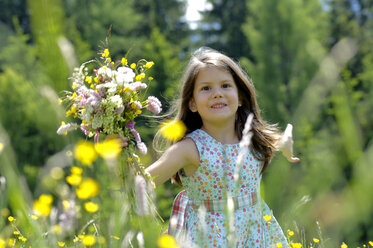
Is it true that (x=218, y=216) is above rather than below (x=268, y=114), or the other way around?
above

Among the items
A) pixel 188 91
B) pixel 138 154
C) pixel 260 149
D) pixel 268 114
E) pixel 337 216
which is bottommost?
pixel 268 114

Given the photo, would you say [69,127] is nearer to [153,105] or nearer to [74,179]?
[74,179]

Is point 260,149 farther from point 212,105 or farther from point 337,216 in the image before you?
point 337,216

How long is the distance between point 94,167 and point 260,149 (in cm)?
231

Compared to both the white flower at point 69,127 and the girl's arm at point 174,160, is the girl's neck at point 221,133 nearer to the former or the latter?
the girl's arm at point 174,160

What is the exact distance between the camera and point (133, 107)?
2180mm

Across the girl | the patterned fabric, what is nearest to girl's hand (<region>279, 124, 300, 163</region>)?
the girl

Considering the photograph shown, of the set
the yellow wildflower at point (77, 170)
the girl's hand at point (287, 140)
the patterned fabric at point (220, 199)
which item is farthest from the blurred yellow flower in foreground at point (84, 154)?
the patterned fabric at point (220, 199)

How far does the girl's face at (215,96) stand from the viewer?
9.28ft

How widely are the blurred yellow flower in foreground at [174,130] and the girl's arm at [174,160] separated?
0.17 metres

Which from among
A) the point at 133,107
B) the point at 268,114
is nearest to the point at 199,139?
the point at 133,107

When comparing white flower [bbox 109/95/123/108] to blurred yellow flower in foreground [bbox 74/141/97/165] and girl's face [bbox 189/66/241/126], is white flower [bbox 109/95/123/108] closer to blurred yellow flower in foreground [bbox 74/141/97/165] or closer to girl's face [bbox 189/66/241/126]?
girl's face [bbox 189/66/241/126]

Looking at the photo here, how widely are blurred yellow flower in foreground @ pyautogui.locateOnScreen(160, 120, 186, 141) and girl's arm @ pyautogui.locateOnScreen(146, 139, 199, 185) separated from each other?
0.57 ft

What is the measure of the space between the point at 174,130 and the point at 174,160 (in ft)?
1.61
